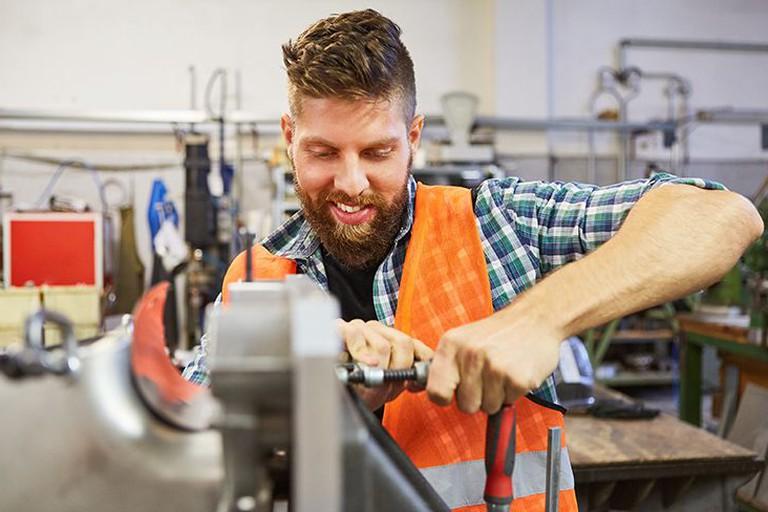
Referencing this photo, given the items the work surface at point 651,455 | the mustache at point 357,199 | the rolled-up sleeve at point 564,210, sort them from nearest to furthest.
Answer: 1. the rolled-up sleeve at point 564,210
2. the mustache at point 357,199
3. the work surface at point 651,455

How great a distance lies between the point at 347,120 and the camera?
100 cm

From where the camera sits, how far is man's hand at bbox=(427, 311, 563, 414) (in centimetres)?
66

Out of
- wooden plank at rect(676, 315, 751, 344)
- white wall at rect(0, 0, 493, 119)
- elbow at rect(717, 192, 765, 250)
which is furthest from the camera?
white wall at rect(0, 0, 493, 119)

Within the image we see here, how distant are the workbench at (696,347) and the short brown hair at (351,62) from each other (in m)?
2.36

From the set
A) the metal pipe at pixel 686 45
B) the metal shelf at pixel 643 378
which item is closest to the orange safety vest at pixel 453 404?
the metal shelf at pixel 643 378

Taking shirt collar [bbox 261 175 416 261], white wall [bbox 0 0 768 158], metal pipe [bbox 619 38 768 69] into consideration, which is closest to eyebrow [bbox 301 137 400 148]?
shirt collar [bbox 261 175 416 261]

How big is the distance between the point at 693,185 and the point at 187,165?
3376 mm

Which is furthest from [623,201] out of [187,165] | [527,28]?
[527,28]

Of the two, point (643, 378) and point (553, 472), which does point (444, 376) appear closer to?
point (553, 472)

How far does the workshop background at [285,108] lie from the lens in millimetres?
4082

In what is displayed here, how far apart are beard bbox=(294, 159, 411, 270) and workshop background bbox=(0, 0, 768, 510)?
2.77m

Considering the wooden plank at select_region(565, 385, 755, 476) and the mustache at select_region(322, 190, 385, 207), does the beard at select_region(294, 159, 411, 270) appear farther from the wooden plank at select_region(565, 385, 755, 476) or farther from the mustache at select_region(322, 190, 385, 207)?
the wooden plank at select_region(565, 385, 755, 476)

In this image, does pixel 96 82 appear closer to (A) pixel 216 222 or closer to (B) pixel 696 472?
(A) pixel 216 222

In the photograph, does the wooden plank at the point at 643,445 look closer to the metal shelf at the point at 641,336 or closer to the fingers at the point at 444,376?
the fingers at the point at 444,376
